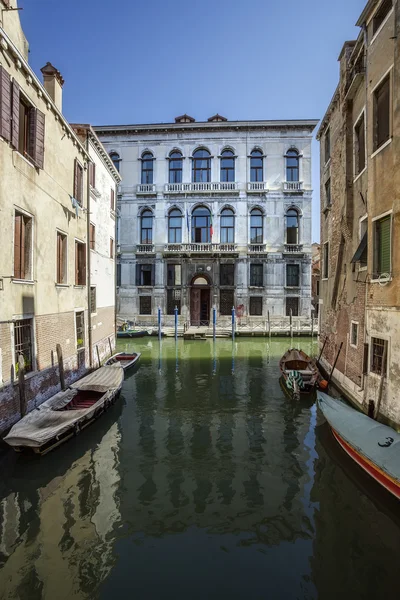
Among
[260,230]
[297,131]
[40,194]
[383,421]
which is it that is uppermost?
[297,131]

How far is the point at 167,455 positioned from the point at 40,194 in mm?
7766

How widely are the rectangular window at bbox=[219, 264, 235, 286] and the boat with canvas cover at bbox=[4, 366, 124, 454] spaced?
1823cm

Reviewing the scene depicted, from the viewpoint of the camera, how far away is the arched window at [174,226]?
3039 cm

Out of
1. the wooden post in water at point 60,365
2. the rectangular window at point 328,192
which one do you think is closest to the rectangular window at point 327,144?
the rectangular window at point 328,192

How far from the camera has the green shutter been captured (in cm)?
915

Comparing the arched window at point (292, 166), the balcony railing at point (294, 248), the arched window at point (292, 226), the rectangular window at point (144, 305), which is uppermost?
the arched window at point (292, 166)

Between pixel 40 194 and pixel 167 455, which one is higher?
pixel 40 194

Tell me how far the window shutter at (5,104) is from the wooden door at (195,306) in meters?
22.6

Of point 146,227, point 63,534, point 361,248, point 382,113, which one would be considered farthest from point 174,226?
point 63,534

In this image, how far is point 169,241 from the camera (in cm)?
3044

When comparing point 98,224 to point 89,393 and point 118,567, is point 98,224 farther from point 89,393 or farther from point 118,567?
point 118,567

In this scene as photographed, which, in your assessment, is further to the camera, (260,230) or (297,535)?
(260,230)

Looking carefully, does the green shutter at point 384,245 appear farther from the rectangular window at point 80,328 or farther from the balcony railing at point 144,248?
the balcony railing at point 144,248

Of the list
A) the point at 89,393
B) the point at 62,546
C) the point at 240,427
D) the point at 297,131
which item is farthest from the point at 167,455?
the point at 297,131
